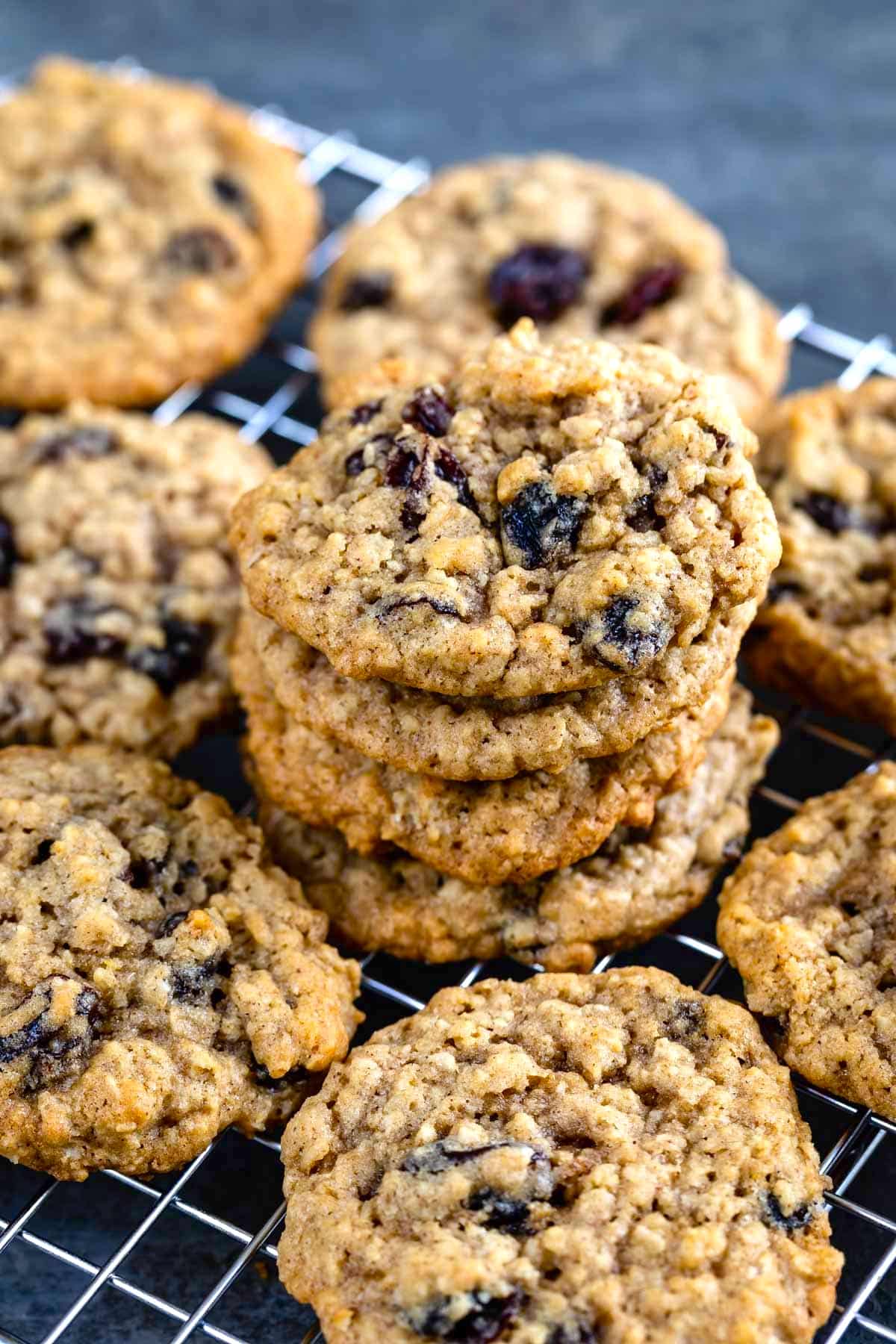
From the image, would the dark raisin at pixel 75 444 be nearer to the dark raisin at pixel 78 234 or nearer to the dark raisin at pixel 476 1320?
the dark raisin at pixel 78 234

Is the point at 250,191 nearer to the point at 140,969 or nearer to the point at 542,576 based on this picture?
the point at 542,576

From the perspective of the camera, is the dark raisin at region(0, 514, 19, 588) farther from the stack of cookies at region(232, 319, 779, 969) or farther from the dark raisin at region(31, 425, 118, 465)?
the stack of cookies at region(232, 319, 779, 969)

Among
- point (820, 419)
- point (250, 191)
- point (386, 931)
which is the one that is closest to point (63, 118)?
point (250, 191)

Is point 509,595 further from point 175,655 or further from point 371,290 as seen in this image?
point 371,290

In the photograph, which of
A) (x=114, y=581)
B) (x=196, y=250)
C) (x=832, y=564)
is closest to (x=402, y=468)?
(x=114, y=581)

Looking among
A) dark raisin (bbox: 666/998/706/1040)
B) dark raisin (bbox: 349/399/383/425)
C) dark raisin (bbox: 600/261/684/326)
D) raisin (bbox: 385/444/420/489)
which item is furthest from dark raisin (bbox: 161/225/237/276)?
dark raisin (bbox: 666/998/706/1040)

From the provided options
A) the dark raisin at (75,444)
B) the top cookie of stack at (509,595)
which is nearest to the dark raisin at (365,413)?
the top cookie of stack at (509,595)
